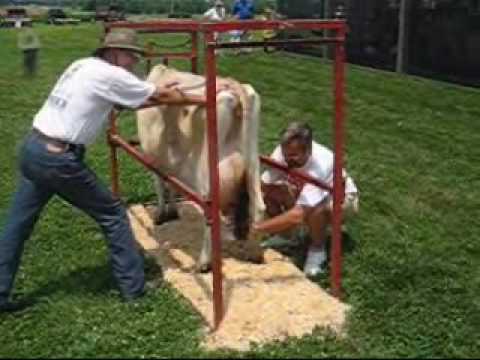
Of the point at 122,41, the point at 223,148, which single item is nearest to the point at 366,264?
the point at 223,148

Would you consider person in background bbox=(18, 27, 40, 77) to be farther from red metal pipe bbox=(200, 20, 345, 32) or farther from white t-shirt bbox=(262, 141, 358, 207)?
white t-shirt bbox=(262, 141, 358, 207)

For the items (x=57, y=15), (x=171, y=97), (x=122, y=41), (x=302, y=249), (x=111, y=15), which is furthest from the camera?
(x=57, y=15)

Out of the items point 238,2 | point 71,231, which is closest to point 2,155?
point 71,231

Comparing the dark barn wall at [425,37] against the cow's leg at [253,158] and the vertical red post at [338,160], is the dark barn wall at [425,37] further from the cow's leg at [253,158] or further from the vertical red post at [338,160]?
the vertical red post at [338,160]

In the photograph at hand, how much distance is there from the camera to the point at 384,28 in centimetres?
1697

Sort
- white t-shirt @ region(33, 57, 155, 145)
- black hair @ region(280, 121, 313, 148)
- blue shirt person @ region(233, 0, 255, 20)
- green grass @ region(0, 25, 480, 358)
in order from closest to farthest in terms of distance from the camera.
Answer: green grass @ region(0, 25, 480, 358)
white t-shirt @ region(33, 57, 155, 145)
black hair @ region(280, 121, 313, 148)
blue shirt person @ region(233, 0, 255, 20)

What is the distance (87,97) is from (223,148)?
43.4 inches

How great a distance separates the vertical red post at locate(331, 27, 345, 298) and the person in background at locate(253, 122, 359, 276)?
0.43m

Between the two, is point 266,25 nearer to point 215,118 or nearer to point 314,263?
point 215,118

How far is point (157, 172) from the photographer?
5.95 metres

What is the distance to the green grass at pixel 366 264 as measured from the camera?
15.6 ft

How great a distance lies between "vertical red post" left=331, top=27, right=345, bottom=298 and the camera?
16.9ft

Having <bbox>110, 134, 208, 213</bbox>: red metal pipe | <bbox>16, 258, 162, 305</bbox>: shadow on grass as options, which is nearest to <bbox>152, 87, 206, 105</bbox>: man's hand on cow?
<bbox>110, 134, 208, 213</bbox>: red metal pipe

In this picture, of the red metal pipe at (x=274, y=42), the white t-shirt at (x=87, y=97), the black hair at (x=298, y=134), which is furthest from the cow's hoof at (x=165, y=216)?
the red metal pipe at (x=274, y=42)
